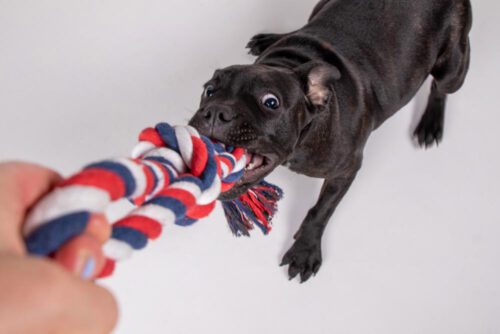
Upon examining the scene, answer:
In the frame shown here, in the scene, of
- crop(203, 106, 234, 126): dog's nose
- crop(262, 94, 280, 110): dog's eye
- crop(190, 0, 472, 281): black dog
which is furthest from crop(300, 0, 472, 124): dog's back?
crop(203, 106, 234, 126): dog's nose

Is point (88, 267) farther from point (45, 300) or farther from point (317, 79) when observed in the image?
point (317, 79)

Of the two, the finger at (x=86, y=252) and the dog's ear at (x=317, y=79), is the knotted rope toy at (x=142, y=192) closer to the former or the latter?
the finger at (x=86, y=252)

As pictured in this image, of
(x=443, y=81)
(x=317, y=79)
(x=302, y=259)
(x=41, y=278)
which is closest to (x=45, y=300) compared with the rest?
(x=41, y=278)

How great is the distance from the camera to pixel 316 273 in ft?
8.77

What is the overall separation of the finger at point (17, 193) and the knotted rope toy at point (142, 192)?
0.8 inches

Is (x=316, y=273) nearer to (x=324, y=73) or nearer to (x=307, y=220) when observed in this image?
(x=307, y=220)

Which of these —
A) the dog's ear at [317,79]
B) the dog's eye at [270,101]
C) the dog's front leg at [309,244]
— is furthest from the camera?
the dog's front leg at [309,244]

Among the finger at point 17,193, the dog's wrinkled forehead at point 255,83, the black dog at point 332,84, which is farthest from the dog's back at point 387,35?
the finger at point 17,193

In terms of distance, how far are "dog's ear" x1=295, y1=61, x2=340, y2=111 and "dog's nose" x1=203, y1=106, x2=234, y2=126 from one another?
1.35 feet

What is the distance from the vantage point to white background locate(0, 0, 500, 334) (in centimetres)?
260

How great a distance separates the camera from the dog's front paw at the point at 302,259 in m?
2.62

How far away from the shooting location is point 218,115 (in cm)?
172

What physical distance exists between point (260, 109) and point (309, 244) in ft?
3.29

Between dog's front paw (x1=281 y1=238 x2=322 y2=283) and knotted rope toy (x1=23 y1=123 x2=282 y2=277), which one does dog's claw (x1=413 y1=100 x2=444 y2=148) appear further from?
knotted rope toy (x1=23 y1=123 x2=282 y2=277)
